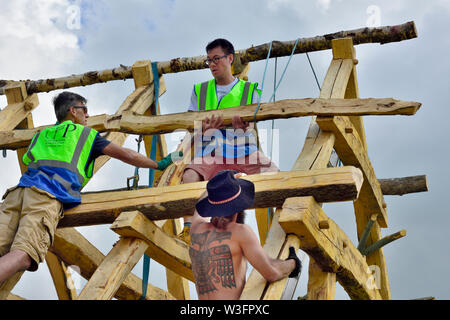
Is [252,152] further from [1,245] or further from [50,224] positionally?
[1,245]

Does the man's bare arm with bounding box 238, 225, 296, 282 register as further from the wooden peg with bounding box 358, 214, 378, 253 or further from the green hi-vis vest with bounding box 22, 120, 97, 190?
the wooden peg with bounding box 358, 214, 378, 253

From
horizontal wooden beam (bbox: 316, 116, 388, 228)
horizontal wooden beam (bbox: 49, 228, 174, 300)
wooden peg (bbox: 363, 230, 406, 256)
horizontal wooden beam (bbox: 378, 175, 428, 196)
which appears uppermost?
horizontal wooden beam (bbox: 378, 175, 428, 196)

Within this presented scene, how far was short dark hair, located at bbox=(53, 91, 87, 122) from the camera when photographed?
5.16m

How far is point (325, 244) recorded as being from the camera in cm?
412

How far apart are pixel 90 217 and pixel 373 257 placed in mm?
3263

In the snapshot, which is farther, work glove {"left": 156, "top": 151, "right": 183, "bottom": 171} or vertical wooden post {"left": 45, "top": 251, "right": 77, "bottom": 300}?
vertical wooden post {"left": 45, "top": 251, "right": 77, "bottom": 300}

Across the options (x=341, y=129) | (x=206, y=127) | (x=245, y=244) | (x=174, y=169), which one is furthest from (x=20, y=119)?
(x=245, y=244)

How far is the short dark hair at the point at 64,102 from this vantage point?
16.9 feet

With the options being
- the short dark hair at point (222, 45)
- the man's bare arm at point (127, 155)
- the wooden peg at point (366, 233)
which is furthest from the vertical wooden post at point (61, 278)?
the wooden peg at point (366, 233)

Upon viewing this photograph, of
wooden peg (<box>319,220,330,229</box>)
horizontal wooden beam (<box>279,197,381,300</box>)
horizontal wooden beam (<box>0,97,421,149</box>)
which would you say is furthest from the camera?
horizontal wooden beam (<box>0,97,421,149</box>)

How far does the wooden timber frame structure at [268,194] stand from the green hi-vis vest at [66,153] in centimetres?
19

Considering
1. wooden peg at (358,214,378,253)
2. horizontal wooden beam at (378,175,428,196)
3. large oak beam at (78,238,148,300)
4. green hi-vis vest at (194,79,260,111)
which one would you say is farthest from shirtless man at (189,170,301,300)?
horizontal wooden beam at (378,175,428,196)

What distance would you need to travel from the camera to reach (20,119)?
7168mm

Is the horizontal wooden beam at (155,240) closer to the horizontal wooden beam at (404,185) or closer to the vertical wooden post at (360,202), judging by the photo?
the vertical wooden post at (360,202)
